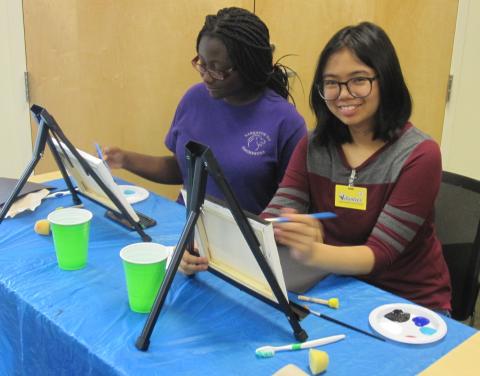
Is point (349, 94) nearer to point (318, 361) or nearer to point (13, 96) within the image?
point (318, 361)

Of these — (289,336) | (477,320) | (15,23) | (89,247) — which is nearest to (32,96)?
(15,23)

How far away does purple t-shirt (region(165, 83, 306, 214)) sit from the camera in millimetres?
1727

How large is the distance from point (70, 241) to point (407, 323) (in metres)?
0.76

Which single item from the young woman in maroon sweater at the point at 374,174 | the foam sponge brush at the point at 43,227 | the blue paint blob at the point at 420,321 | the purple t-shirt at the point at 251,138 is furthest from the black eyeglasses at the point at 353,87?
the foam sponge brush at the point at 43,227

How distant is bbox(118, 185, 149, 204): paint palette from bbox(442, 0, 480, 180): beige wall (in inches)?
72.2

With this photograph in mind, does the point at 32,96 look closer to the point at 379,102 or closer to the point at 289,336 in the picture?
the point at 379,102

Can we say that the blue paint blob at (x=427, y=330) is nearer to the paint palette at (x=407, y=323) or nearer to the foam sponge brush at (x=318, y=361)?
the paint palette at (x=407, y=323)

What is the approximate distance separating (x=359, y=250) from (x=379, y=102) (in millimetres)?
377

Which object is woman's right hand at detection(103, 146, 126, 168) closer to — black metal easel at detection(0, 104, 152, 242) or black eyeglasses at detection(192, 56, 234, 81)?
black metal easel at detection(0, 104, 152, 242)

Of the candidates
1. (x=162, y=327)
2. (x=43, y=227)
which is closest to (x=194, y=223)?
(x=162, y=327)

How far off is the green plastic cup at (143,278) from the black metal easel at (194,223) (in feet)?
0.18

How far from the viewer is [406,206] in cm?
120

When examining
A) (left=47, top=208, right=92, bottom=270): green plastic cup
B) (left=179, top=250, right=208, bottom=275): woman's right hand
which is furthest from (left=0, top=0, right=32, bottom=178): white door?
(left=179, top=250, right=208, bottom=275): woman's right hand

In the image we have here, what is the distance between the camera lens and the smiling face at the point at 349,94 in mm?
1252
